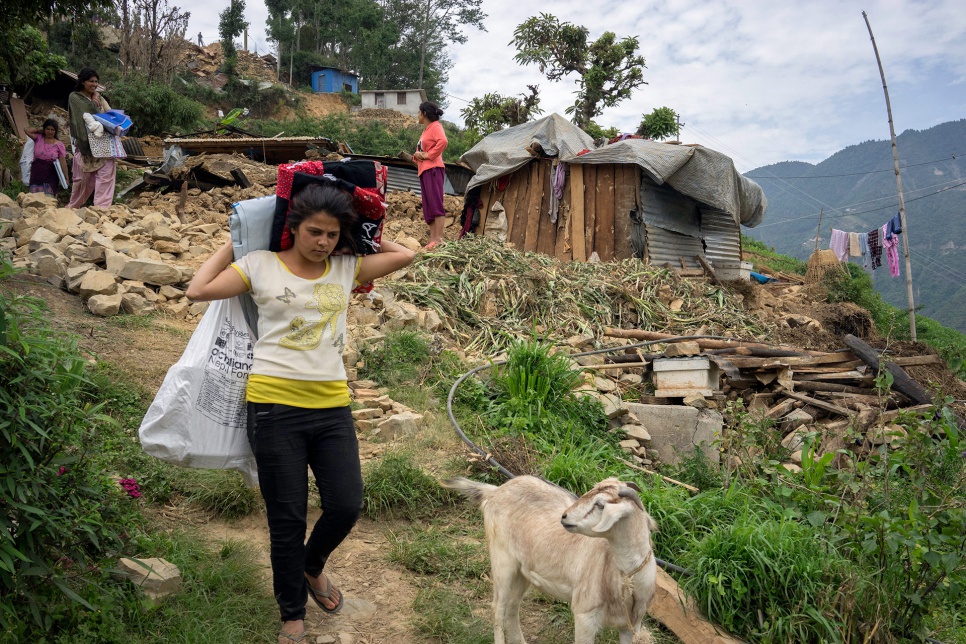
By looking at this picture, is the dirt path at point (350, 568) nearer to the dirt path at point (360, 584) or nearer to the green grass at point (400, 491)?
the dirt path at point (360, 584)

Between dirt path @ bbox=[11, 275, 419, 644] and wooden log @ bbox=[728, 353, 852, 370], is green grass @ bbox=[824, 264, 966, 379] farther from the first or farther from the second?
dirt path @ bbox=[11, 275, 419, 644]

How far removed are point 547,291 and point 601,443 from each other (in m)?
3.92

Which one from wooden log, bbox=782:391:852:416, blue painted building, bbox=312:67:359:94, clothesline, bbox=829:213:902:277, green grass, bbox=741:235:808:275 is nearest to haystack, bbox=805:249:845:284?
clothesline, bbox=829:213:902:277

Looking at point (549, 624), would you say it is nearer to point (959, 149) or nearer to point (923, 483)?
point (923, 483)

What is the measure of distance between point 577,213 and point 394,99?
32518 mm

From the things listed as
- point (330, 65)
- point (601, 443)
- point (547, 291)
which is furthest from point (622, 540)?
point (330, 65)

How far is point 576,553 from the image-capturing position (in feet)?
8.35

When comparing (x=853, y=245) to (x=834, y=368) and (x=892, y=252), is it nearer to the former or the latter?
(x=892, y=252)

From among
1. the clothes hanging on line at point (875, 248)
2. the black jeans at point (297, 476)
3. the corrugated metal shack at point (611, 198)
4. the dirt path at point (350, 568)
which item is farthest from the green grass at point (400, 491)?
the clothes hanging on line at point (875, 248)

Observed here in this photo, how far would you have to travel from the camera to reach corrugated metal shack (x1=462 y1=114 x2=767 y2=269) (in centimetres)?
1162

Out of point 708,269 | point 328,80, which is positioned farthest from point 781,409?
point 328,80

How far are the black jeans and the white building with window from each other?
1613 inches

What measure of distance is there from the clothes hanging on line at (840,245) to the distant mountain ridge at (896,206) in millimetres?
6002

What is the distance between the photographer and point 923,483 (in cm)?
314
